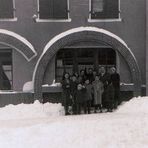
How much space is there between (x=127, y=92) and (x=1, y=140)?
26.9 feet

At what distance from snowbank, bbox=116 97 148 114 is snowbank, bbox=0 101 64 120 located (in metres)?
2.32

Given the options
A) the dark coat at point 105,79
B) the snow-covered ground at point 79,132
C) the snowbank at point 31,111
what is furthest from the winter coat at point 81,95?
the snow-covered ground at point 79,132

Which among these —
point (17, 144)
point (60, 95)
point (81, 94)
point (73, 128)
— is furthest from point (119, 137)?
point (60, 95)

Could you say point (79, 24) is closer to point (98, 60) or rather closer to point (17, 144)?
point (98, 60)

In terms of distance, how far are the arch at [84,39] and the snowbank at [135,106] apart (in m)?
0.69

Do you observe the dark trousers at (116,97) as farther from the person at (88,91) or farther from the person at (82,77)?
the person at (82,77)

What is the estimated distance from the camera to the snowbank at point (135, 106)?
19.1 meters

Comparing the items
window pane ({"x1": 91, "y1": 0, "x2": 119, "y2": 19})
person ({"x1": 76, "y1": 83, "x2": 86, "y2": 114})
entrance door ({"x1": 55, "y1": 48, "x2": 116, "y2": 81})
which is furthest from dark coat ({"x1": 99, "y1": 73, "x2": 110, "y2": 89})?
window pane ({"x1": 91, "y1": 0, "x2": 119, "y2": 19})

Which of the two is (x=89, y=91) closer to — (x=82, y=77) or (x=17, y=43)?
(x=82, y=77)

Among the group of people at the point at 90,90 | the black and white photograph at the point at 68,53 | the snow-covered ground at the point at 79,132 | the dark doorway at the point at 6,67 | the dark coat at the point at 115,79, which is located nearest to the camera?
the snow-covered ground at the point at 79,132

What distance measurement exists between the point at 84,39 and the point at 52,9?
1.76 metres

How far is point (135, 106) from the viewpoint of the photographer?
1959 cm

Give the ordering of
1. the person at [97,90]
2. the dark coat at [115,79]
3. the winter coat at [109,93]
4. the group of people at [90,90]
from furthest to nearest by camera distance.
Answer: the dark coat at [115,79] < the winter coat at [109,93] < the person at [97,90] < the group of people at [90,90]

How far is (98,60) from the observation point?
21.5m
